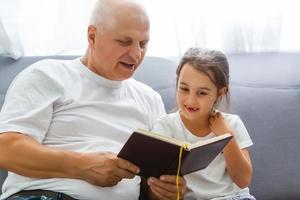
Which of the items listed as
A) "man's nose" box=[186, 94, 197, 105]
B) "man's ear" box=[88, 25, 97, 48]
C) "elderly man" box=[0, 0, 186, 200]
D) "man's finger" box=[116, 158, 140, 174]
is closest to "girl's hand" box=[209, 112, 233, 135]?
"man's nose" box=[186, 94, 197, 105]

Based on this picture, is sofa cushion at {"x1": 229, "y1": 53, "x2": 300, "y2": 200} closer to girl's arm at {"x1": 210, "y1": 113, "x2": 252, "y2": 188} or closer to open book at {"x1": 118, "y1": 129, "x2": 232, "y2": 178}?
girl's arm at {"x1": 210, "y1": 113, "x2": 252, "y2": 188}

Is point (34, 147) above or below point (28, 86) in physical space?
below

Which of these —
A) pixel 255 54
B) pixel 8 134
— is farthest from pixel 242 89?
pixel 8 134

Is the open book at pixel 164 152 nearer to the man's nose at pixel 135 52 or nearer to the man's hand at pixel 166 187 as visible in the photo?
the man's hand at pixel 166 187

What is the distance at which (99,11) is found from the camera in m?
1.49

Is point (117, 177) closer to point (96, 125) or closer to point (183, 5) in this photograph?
point (96, 125)

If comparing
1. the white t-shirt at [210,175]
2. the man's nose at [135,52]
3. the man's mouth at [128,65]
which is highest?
the man's nose at [135,52]

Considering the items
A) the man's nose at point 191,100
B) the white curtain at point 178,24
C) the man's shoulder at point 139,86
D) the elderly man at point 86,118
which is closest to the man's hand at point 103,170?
the elderly man at point 86,118

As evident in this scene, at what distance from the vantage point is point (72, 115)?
144cm

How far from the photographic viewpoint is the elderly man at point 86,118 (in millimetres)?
1305

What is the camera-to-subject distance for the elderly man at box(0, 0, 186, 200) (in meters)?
1.30

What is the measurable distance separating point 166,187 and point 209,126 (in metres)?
0.27

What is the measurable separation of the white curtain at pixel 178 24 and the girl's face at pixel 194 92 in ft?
1.95

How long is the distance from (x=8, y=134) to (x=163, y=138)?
18.4 inches
